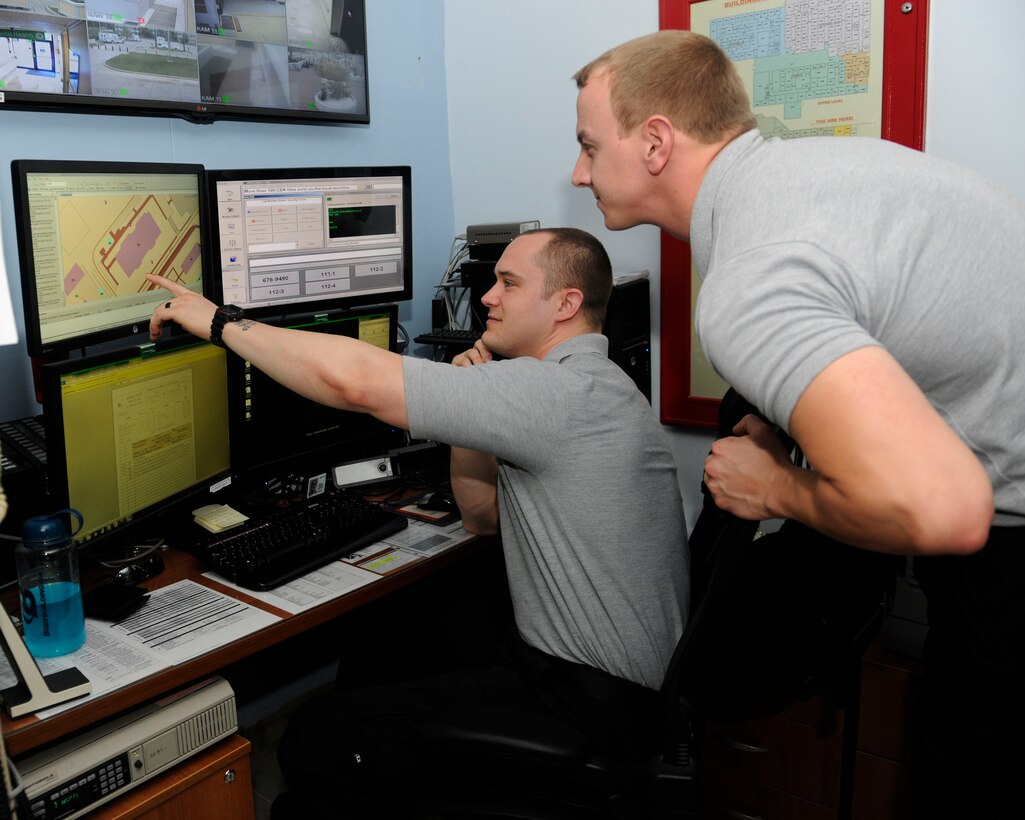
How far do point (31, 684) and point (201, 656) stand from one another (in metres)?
0.24

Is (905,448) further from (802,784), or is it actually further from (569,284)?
(802,784)

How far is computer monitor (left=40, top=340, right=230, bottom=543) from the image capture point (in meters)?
1.48

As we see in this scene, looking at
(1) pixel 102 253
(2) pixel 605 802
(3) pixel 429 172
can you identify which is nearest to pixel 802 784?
(2) pixel 605 802

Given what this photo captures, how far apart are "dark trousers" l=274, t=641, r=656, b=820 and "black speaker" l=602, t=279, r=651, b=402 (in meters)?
0.95

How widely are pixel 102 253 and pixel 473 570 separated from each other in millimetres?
1169

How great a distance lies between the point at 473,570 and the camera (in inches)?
90.5

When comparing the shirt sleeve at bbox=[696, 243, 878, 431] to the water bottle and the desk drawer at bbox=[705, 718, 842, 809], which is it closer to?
the water bottle

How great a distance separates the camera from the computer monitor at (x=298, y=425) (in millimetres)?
1939

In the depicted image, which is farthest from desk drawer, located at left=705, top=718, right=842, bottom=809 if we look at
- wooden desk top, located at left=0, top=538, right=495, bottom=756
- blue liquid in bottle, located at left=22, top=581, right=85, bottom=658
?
blue liquid in bottle, located at left=22, top=581, right=85, bottom=658

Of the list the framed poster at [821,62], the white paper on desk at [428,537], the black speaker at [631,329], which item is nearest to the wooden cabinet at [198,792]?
the white paper on desk at [428,537]

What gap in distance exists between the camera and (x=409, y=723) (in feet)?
4.91

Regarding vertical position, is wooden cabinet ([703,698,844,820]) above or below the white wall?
below

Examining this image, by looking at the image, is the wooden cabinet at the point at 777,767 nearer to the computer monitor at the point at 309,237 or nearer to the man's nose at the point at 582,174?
the man's nose at the point at 582,174

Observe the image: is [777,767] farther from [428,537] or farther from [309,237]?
[309,237]
